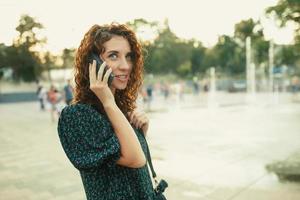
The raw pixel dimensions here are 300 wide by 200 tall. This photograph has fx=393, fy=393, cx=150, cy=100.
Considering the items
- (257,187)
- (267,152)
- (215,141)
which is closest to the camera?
(257,187)

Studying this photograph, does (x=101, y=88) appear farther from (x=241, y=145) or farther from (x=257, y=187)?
(x=241, y=145)

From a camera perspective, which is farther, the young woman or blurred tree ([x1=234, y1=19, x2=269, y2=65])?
blurred tree ([x1=234, y1=19, x2=269, y2=65])

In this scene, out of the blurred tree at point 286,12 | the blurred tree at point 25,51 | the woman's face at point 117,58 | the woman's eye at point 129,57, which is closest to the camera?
the woman's face at point 117,58

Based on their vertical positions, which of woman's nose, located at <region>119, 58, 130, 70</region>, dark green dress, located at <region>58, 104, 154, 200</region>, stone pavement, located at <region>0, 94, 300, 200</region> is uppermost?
woman's nose, located at <region>119, 58, 130, 70</region>

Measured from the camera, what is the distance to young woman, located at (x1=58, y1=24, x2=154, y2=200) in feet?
5.09

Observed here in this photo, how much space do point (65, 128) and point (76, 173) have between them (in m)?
5.43

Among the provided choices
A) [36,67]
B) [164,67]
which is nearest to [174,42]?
[164,67]

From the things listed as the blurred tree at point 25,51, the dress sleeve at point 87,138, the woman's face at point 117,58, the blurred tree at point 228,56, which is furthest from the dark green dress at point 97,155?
the blurred tree at point 228,56

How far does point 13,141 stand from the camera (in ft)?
37.1

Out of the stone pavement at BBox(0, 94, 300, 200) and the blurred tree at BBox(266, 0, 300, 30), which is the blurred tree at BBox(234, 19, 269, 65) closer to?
the stone pavement at BBox(0, 94, 300, 200)

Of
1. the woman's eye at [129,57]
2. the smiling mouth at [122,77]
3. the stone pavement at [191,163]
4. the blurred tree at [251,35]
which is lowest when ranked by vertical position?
the stone pavement at [191,163]

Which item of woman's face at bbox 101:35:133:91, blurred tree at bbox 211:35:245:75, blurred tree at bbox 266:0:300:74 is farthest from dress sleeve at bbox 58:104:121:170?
blurred tree at bbox 211:35:245:75

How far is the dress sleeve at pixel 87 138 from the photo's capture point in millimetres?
1532

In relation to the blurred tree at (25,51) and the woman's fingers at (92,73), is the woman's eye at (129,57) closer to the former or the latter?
the woman's fingers at (92,73)
